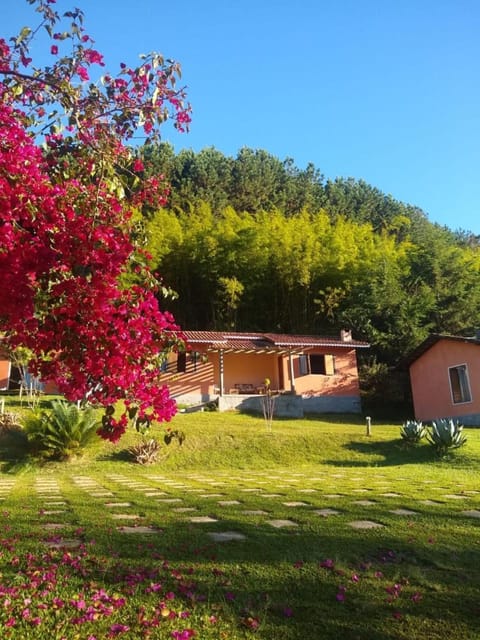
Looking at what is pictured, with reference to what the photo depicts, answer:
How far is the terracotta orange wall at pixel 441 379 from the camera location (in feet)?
46.9

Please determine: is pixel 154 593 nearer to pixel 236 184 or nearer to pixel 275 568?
pixel 275 568

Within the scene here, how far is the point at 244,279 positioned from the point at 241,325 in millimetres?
2636

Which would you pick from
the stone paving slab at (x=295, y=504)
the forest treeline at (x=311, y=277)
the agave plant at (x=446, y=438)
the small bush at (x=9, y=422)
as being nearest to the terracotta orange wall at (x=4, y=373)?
the forest treeline at (x=311, y=277)

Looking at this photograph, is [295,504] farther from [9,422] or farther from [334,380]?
[334,380]

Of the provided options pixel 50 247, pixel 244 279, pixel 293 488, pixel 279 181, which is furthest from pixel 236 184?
pixel 50 247

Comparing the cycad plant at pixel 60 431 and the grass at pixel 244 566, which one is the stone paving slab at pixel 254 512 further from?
the cycad plant at pixel 60 431

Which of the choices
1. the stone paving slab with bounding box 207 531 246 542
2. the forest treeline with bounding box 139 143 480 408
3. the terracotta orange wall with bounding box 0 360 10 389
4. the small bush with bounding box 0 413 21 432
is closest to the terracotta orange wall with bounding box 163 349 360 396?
the forest treeline with bounding box 139 143 480 408

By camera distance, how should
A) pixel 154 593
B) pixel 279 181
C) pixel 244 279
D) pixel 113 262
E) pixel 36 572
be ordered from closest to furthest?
pixel 154 593 < pixel 36 572 < pixel 113 262 < pixel 244 279 < pixel 279 181

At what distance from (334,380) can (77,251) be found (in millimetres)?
17752

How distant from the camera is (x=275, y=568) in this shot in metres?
2.46

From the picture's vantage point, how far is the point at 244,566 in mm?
2477

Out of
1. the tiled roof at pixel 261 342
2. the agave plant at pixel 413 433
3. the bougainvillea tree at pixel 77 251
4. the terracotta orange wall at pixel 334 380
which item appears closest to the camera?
the bougainvillea tree at pixel 77 251

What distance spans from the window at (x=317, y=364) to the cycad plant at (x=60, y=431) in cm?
1106

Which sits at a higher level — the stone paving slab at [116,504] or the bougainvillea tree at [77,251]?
the bougainvillea tree at [77,251]
